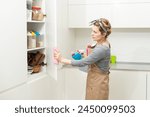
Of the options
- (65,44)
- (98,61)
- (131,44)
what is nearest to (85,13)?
(65,44)

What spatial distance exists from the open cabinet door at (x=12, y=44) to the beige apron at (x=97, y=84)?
1.79ft

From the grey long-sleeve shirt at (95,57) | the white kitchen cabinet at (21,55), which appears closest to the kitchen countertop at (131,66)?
the white kitchen cabinet at (21,55)

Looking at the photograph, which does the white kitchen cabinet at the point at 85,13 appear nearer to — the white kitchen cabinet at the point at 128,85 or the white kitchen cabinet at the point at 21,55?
the white kitchen cabinet at the point at 21,55

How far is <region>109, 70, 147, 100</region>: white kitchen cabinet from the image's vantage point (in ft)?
8.94

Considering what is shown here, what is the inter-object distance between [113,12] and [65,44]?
0.66 metres

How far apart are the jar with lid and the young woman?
464mm

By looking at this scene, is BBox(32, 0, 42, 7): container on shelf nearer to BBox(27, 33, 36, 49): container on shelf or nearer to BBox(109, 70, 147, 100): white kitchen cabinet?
BBox(27, 33, 36, 49): container on shelf

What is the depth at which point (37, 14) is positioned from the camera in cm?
232

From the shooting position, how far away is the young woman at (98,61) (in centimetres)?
195

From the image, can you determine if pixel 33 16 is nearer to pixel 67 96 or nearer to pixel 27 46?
pixel 27 46

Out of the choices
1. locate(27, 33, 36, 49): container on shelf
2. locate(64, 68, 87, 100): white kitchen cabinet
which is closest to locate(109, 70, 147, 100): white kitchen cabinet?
locate(64, 68, 87, 100): white kitchen cabinet

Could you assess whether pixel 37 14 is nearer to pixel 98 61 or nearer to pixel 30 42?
pixel 30 42

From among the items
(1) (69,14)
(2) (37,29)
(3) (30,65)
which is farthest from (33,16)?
(1) (69,14)

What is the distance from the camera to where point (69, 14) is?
9.96 feet
